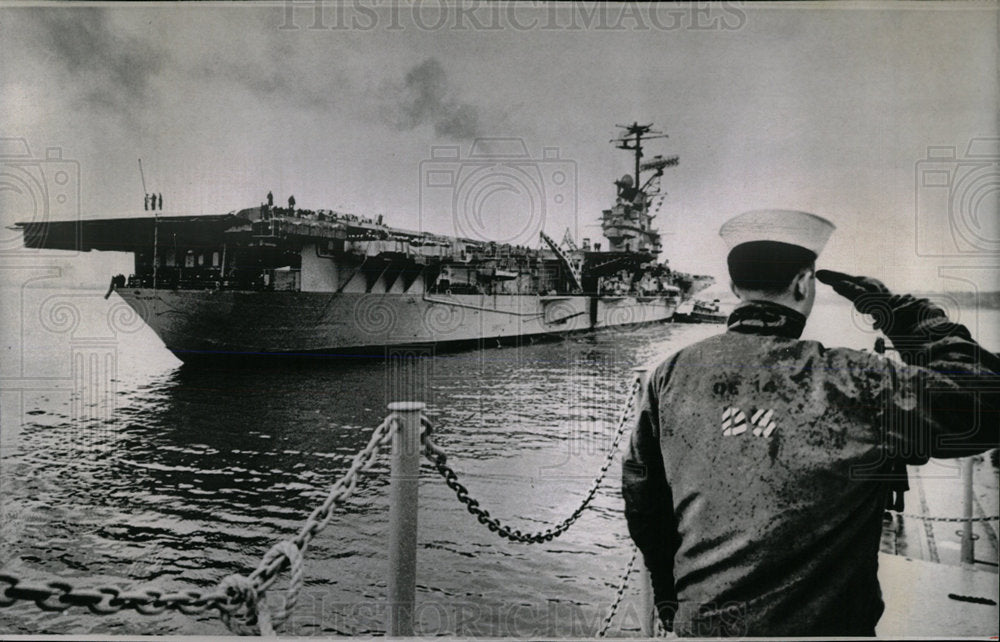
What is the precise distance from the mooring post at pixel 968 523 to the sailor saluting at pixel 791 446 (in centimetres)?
112

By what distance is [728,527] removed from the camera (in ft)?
4.74

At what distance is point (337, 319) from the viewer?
3996mm

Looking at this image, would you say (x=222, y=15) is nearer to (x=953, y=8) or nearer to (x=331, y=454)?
(x=331, y=454)

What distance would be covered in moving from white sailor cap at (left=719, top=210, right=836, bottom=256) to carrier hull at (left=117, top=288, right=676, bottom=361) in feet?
3.01

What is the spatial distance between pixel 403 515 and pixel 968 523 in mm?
2547

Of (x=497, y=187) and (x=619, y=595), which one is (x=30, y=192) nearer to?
(x=497, y=187)

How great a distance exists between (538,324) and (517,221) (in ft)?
2.18

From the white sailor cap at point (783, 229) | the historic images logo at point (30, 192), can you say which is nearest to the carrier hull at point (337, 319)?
the historic images logo at point (30, 192)

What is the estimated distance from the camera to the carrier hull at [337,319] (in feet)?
9.70

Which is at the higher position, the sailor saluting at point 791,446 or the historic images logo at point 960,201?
the historic images logo at point 960,201

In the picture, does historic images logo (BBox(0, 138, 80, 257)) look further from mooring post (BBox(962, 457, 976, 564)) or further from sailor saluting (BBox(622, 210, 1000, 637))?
mooring post (BBox(962, 457, 976, 564))

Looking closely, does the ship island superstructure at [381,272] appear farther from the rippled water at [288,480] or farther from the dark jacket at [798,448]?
the dark jacket at [798,448]

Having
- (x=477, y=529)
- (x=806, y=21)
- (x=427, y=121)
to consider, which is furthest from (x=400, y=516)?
(x=806, y=21)

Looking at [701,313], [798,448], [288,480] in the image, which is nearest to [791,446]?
[798,448]
